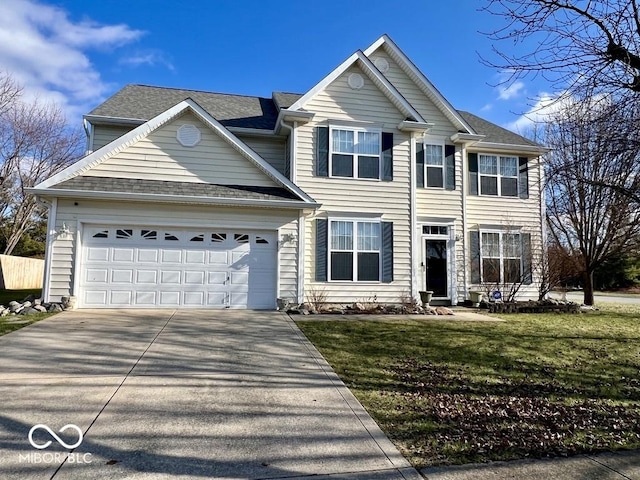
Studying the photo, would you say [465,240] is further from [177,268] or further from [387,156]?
[177,268]

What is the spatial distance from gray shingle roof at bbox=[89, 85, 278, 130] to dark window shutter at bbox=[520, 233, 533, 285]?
33.0ft

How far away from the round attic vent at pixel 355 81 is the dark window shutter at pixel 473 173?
4930 millimetres

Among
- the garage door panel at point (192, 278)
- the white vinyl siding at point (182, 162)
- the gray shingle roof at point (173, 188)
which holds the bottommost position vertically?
the garage door panel at point (192, 278)

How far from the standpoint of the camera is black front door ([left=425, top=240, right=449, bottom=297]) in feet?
46.0

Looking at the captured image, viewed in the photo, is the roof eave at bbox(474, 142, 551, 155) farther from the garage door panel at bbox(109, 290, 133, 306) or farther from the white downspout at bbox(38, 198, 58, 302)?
the white downspout at bbox(38, 198, 58, 302)

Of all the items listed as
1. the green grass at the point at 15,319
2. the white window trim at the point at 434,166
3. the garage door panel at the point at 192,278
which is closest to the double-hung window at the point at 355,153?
the white window trim at the point at 434,166

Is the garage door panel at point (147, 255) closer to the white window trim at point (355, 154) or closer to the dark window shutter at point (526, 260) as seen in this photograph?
the white window trim at point (355, 154)

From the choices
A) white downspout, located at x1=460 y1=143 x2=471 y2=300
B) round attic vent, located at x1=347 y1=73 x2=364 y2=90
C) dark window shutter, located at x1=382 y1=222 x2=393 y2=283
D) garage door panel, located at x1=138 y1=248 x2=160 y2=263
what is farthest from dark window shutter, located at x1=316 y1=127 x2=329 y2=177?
garage door panel, located at x1=138 y1=248 x2=160 y2=263

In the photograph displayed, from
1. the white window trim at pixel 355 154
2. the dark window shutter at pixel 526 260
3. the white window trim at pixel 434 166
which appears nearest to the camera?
the white window trim at pixel 355 154

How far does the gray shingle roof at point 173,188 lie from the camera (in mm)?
10398

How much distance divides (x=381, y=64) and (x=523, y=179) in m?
6.88

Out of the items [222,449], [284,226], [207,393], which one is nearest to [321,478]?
[222,449]

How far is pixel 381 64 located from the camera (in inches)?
578

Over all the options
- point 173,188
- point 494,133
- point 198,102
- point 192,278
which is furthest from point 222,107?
point 494,133
